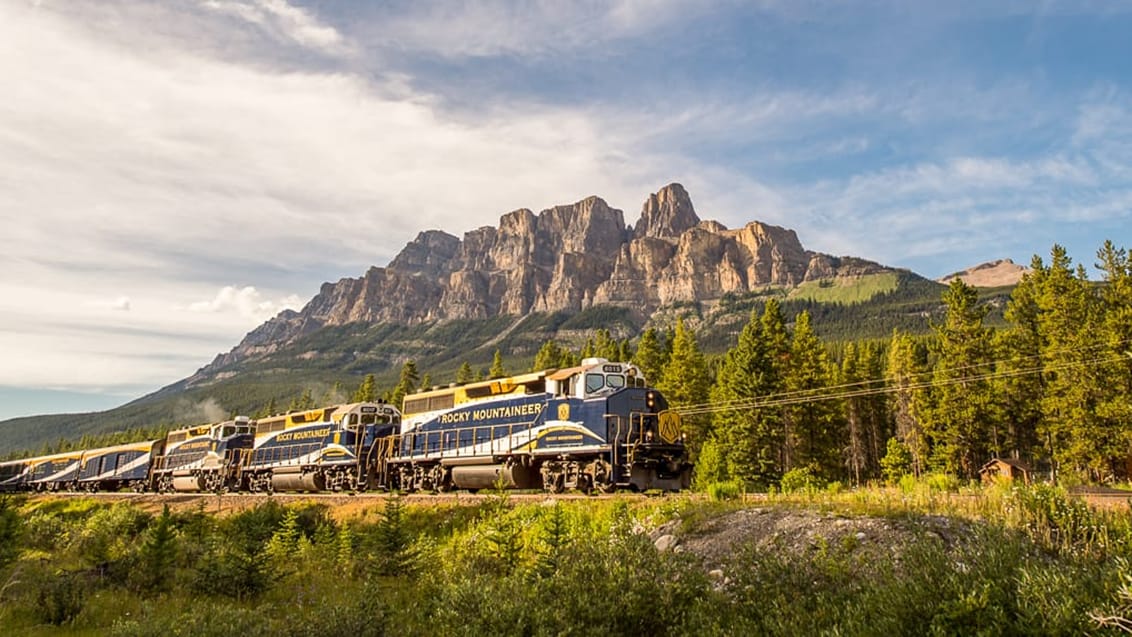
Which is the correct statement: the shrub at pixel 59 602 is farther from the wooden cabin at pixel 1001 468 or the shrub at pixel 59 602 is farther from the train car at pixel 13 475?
the train car at pixel 13 475

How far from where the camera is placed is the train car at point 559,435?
2439 cm

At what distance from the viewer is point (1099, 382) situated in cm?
3950

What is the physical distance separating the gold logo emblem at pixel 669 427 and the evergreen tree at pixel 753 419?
24.6 metres

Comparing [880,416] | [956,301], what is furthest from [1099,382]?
[880,416]

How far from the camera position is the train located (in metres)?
24.7

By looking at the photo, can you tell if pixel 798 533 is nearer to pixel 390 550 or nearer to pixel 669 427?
pixel 390 550

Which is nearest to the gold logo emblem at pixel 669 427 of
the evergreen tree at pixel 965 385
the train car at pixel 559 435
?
the train car at pixel 559 435

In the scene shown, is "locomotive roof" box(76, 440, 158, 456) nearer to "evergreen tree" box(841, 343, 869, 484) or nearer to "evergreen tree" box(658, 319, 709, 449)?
"evergreen tree" box(658, 319, 709, 449)

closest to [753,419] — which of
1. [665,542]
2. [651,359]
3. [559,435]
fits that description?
[651,359]

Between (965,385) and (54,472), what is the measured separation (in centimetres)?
9422

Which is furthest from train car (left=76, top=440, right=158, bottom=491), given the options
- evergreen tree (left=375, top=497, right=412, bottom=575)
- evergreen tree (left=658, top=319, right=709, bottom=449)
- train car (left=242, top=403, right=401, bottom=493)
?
evergreen tree (left=375, top=497, right=412, bottom=575)

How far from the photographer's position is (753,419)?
159 ft

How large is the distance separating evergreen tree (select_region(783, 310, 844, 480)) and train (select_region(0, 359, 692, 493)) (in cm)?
2552

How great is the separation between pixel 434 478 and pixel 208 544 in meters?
12.1
